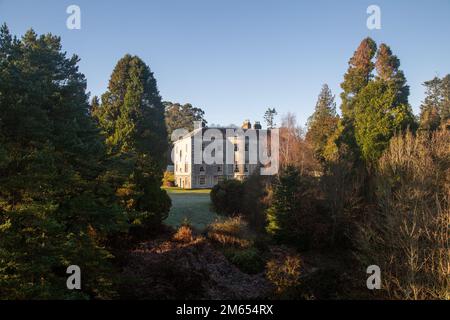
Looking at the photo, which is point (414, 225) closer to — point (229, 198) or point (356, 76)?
point (229, 198)

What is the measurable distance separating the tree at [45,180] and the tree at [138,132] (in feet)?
14.2

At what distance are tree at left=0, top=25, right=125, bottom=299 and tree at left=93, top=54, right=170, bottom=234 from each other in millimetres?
4329

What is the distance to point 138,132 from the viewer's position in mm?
22344

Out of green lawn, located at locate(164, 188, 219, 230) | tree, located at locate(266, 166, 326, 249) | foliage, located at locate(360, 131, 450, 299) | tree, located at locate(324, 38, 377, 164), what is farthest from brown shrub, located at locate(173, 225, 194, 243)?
tree, located at locate(324, 38, 377, 164)

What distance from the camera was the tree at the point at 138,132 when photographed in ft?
63.0

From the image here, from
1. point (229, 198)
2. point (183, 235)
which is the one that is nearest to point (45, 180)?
point (183, 235)

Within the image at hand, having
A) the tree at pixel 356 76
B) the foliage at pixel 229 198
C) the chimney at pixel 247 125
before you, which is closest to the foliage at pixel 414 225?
the tree at pixel 356 76

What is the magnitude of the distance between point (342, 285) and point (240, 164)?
32638 millimetres

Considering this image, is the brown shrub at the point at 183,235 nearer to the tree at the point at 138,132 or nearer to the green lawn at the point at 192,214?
the tree at the point at 138,132

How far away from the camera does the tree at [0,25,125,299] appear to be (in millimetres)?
9414

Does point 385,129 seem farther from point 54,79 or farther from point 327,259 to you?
point 54,79

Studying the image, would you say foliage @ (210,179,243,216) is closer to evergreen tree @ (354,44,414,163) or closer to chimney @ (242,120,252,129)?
evergreen tree @ (354,44,414,163)

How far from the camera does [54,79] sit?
45.2 ft

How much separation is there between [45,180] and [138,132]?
12.5 metres
